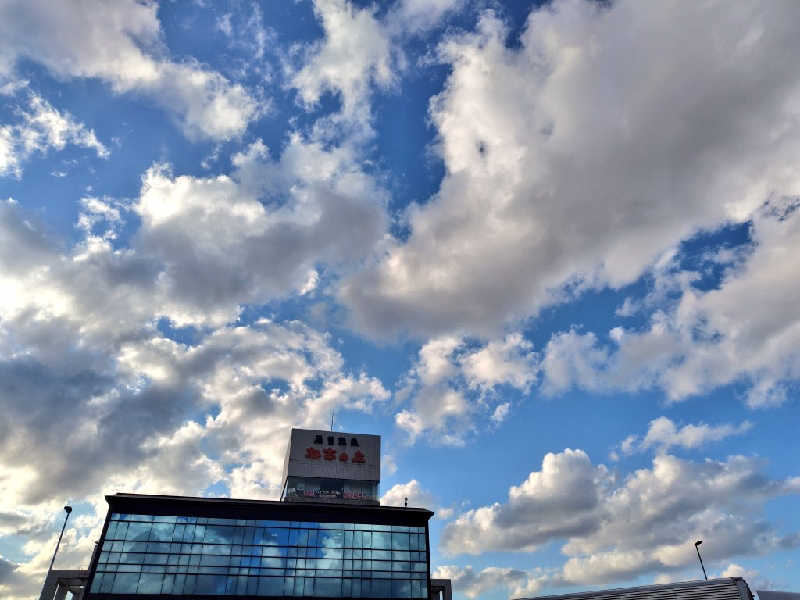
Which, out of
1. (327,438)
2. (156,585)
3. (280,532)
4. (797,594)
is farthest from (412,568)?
(797,594)

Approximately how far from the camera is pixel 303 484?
7806cm

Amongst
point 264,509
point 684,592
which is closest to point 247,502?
point 264,509

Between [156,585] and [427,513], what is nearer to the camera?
[156,585]

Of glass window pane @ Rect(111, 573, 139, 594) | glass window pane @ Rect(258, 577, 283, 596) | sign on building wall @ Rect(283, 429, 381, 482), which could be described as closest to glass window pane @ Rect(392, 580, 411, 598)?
glass window pane @ Rect(258, 577, 283, 596)

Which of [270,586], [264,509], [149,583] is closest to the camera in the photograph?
[149,583]

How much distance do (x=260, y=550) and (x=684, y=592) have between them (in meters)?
49.6

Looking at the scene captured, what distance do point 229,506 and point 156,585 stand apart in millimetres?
11680

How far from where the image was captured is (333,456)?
268ft

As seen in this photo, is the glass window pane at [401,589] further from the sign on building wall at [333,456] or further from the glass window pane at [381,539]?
the sign on building wall at [333,456]

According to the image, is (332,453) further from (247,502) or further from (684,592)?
(684,592)

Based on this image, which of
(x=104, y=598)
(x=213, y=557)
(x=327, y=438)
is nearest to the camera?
(x=104, y=598)

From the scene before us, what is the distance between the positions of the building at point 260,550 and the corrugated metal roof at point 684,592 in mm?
30501

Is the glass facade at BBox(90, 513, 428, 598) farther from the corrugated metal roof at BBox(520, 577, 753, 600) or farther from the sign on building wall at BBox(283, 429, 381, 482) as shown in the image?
the corrugated metal roof at BBox(520, 577, 753, 600)

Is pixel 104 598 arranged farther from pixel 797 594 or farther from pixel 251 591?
pixel 797 594
